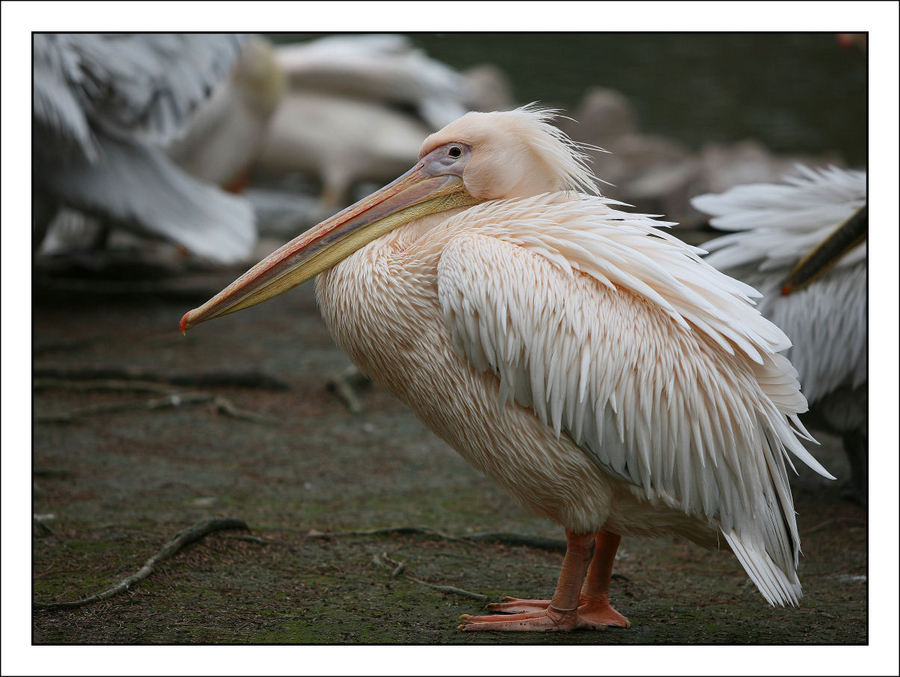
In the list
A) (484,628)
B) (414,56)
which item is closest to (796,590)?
(484,628)

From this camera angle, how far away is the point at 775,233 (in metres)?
A: 3.46

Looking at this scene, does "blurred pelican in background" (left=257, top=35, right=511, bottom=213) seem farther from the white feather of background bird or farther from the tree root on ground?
the tree root on ground

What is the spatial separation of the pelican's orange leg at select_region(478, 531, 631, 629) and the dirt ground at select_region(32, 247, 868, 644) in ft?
0.17

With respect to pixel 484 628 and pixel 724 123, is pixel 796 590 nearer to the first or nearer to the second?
pixel 484 628

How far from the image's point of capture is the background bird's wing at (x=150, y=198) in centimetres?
509

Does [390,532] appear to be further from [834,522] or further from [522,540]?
[834,522]

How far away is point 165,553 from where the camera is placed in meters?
2.87

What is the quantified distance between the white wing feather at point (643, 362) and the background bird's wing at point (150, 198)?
328cm

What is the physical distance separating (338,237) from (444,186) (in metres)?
0.30

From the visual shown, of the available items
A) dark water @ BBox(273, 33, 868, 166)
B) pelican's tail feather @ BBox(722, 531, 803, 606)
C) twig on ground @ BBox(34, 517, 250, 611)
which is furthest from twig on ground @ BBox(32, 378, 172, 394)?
dark water @ BBox(273, 33, 868, 166)

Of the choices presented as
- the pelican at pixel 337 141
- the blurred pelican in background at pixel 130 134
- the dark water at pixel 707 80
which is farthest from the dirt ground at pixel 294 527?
the dark water at pixel 707 80

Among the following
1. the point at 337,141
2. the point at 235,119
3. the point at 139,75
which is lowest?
the point at 139,75

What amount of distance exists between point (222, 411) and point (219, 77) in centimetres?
198

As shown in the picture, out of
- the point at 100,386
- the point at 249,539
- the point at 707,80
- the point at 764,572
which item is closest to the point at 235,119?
the point at 100,386
